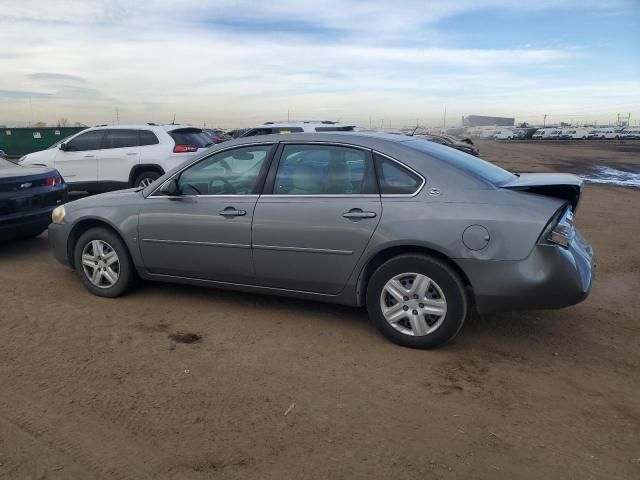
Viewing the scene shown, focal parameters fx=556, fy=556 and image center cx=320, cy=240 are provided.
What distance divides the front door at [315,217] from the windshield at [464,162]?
490 millimetres

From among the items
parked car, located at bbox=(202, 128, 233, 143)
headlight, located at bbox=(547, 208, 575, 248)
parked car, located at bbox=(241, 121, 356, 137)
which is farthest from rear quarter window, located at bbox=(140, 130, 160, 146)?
headlight, located at bbox=(547, 208, 575, 248)

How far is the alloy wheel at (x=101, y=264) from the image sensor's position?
17.3 feet

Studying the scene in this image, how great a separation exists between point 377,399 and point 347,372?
0.41 meters

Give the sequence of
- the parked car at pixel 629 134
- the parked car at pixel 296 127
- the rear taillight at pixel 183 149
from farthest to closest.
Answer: the parked car at pixel 629 134 → the parked car at pixel 296 127 → the rear taillight at pixel 183 149

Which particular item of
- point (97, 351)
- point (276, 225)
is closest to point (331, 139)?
point (276, 225)

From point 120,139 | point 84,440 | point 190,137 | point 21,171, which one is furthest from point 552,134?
point 84,440

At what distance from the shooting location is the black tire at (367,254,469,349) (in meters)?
3.96

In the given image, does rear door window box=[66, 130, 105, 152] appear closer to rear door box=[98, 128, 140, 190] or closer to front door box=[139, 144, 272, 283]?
rear door box=[98, 128, 140, 190]

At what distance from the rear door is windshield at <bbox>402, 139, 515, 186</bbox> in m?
7.57

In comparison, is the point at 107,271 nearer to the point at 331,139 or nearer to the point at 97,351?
the point at 97,351

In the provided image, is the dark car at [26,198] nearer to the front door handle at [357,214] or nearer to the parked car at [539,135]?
the front door handle at [357,214]

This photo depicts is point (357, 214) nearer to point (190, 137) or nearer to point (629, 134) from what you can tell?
point (190, 137)

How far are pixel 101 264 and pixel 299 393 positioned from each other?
274cm

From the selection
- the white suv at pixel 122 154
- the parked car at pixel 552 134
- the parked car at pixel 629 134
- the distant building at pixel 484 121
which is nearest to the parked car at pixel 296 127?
the white suv at pixel 122 154
